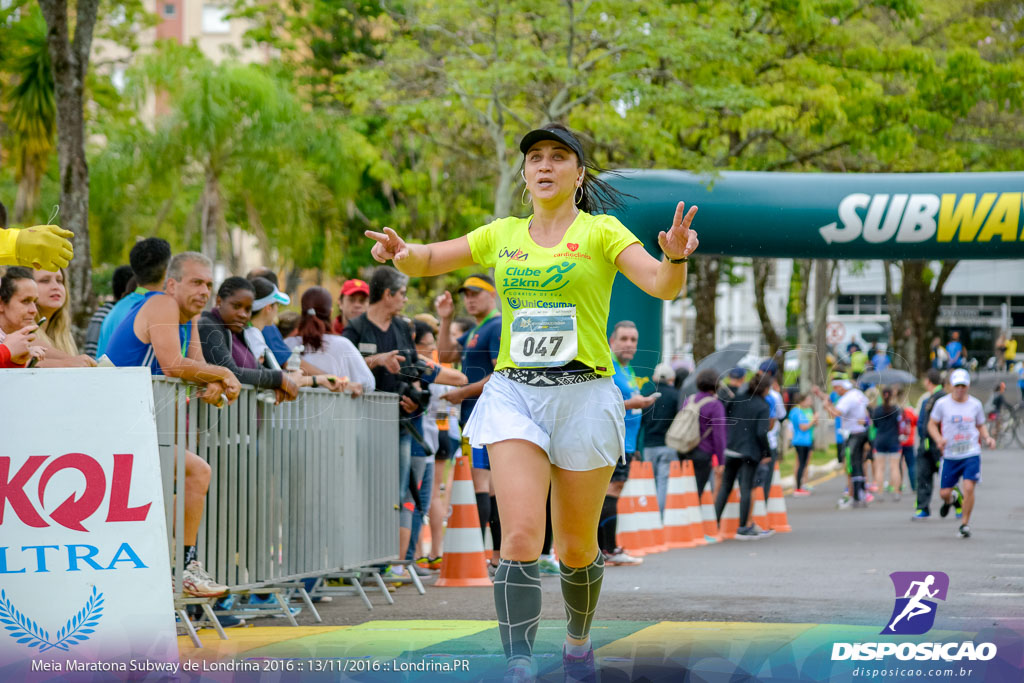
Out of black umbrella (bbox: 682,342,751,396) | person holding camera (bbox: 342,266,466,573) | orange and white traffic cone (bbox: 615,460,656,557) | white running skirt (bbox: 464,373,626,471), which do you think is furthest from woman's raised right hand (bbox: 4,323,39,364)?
orange and white traffic cone (bbox: 615,460,656,557)

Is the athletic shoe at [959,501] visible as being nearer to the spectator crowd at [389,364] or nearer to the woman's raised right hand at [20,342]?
the spectator crowd at [389,364]

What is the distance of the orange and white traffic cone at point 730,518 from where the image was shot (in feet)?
48.4

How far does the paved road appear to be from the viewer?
7.73 meters

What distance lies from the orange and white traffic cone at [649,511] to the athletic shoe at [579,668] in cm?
745

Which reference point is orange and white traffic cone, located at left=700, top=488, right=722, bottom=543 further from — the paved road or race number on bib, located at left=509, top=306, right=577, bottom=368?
race number on bib, located at left=509, top=306, right=577, bottom=368

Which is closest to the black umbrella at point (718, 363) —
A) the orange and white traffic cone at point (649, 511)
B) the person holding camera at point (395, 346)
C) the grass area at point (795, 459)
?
the person holding camera at point (395, 346)

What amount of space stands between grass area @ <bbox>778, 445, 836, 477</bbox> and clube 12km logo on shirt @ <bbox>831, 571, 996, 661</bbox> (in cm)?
2126

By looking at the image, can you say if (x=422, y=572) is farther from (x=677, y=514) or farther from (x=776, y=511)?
(x=776, y=511)

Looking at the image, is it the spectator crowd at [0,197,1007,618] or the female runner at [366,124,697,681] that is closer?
the female runner at [366,124,697,681]

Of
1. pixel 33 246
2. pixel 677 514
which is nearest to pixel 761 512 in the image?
pixel 677 514

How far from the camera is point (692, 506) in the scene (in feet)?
46.0

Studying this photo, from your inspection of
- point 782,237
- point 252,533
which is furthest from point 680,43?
point 252,533

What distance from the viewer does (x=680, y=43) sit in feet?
65.3

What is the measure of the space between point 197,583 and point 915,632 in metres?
3.22
